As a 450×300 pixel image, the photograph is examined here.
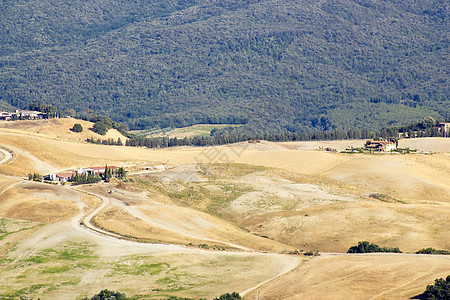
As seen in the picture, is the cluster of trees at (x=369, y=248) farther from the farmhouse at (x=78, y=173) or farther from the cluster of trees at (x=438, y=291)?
the farmhouse at (x=78, y=173)

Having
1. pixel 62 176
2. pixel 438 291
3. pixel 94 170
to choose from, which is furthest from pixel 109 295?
pixel 94 170

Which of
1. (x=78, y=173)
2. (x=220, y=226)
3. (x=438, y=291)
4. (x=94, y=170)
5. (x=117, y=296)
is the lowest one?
Answer: (x=117, y=296)

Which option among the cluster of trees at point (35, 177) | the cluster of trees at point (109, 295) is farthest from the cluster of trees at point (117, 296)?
the cluster of trees at point (35, 177)

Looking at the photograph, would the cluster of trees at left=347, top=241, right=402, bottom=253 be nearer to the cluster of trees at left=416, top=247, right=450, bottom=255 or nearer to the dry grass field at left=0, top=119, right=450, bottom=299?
the cluster of trees at left=416, top=247, right=450, bottom=255

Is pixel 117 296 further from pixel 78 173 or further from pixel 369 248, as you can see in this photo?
pixel 78 173

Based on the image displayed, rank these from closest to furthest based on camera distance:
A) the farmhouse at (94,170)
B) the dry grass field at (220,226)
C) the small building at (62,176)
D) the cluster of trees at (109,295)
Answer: the cluster of trees at (109,295), the dry grass field at (220,226), the small building at (62,176), the farmhouse at (94,170)

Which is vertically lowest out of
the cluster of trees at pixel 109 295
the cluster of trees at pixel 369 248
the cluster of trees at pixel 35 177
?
the cluster of trees at pixel 109 295
